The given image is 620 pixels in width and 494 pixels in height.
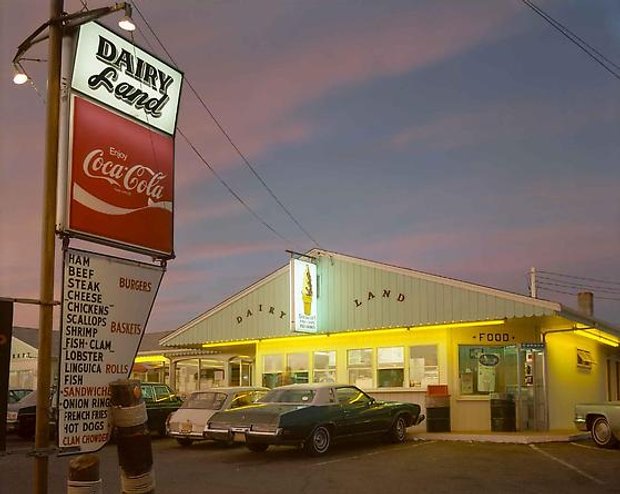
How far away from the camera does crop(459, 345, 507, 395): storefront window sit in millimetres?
20828

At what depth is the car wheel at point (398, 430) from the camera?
18.1m

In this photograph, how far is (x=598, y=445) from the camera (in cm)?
1739

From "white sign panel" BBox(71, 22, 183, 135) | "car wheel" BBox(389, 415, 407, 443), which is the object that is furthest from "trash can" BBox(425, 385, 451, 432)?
"white sign panel" BBox(71, 22, 183, 135)

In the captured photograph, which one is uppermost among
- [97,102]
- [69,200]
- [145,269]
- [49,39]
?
[49,39]

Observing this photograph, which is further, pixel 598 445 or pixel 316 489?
pixel 598 445

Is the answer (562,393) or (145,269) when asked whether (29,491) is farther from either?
(562,393)

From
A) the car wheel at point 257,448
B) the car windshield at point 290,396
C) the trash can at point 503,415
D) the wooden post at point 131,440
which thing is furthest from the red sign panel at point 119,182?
the trash can at point 503,415

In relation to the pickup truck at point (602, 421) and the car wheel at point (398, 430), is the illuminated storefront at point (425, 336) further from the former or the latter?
the pickup truck at point (602, 421)

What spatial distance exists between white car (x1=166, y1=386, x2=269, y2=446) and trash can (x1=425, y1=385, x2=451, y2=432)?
14.7 ft

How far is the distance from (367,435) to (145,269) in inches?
467

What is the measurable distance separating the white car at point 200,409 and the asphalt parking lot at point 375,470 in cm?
44

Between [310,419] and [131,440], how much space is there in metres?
10.4

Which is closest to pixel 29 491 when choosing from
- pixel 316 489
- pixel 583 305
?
pixel 316 489

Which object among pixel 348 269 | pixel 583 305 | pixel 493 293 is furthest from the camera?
pixel 583 305
